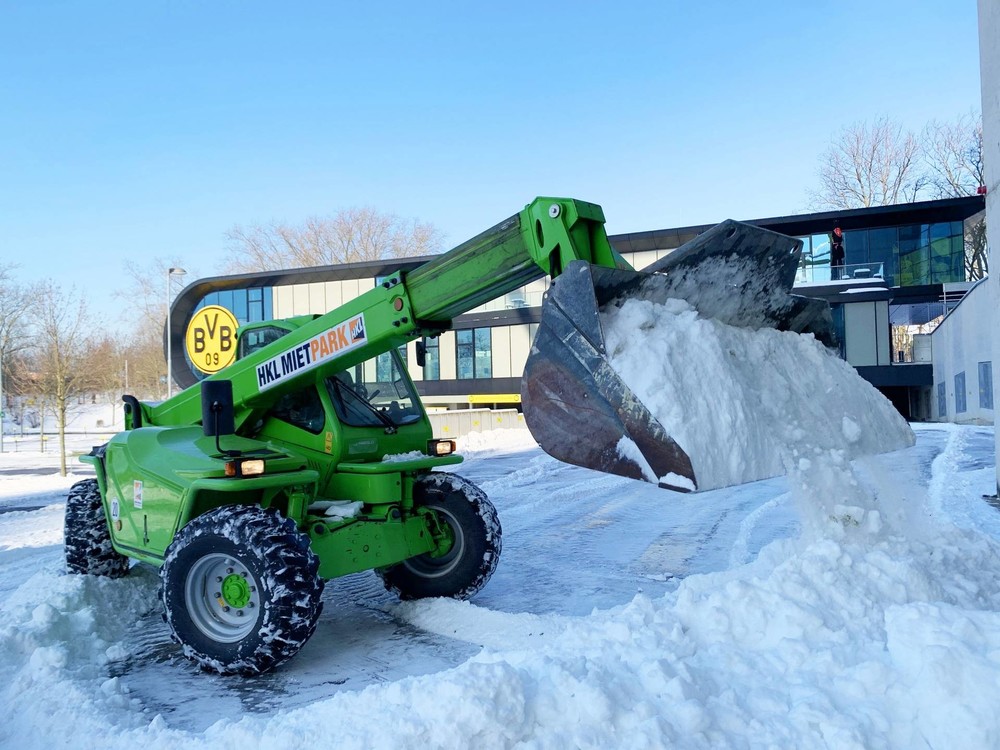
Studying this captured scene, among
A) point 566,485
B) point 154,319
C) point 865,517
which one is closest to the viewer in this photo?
point 865,517

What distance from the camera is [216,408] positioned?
15.3 ft

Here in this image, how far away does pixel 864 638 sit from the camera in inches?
132

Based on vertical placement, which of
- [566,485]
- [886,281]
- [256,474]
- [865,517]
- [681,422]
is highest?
[886,281]

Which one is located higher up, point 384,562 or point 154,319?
point 154,319

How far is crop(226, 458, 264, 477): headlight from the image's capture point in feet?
15.4

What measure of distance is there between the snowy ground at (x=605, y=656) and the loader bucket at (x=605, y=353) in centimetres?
80

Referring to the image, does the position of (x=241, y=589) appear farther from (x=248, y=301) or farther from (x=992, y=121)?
(x=248, y=301)

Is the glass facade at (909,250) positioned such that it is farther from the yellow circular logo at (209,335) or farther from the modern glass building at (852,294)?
the yellow circular logo at (209,335)

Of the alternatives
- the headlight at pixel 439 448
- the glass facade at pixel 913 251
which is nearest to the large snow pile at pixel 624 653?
the headlight at pixel 439 448

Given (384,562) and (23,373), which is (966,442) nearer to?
(384,562)

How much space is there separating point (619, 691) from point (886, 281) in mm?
29642

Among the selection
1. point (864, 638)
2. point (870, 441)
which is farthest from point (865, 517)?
point (864, 638)

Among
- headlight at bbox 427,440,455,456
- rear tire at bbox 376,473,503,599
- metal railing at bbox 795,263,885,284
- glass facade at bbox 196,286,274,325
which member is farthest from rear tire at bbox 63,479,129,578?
glass facade at bbox 196,286,274,325

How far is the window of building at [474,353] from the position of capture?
34.3 m
